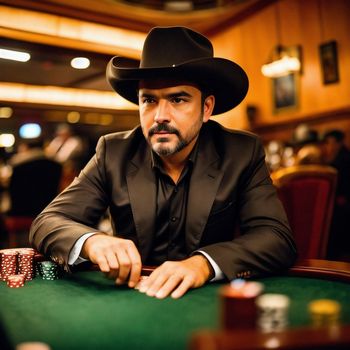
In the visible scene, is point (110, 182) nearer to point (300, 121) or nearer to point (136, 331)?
point (136, 331)

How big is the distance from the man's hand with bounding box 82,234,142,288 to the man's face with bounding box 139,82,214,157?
0.57m

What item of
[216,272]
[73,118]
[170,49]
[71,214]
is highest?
[73,118]

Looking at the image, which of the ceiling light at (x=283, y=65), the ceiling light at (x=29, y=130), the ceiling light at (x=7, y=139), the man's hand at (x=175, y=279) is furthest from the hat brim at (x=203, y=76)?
the ceiling light at (x=7, y=139)

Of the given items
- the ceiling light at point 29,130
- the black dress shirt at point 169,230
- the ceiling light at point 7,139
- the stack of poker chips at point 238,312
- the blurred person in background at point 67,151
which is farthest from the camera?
the ceiling light at point 7,139

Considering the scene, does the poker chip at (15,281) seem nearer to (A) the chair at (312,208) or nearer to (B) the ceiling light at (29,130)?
(A) the chair at (312,208)

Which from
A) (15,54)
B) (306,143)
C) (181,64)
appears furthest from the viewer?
(15,54)

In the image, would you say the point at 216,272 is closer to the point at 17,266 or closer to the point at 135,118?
the point at 17,266

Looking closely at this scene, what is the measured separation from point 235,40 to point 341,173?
3783 millimetres

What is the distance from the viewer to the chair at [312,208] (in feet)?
6.68

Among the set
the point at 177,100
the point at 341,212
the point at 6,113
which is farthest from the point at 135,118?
the point at 177,100

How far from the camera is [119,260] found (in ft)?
4.00

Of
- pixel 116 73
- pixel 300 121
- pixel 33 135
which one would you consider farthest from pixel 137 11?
pixel 33 135

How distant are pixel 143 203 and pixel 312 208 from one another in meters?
0.89

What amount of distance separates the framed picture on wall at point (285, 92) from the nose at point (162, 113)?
5.08 metres
